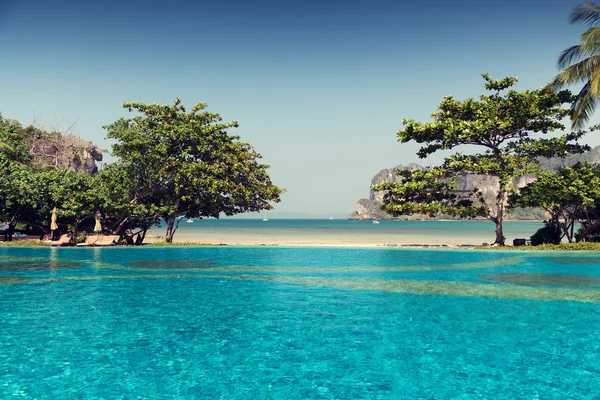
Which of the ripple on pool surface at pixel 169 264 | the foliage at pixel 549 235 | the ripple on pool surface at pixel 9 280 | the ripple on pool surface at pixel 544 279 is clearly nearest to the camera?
the ripple on pool surface at pixel 9 280

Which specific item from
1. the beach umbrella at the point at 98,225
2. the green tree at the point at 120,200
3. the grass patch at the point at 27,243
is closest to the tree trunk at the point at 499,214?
the green tree at the point at 120,200

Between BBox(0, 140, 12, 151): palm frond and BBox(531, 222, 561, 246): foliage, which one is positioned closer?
BBox(531, 222, 561, 246): foliage

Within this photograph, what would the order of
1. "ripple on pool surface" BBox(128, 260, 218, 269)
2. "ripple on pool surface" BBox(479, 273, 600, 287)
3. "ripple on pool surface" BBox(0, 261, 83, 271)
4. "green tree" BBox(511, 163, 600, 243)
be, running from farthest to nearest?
"green tree" BBox(511, 163, 600, 243) < "ripple on pool surface" BBox(128, 260, 218, 269) < "ripple on pool surface" BBox(0, 261, 83, 271) < "ripple on pool surface" BBox(479, 273, 600, 287)

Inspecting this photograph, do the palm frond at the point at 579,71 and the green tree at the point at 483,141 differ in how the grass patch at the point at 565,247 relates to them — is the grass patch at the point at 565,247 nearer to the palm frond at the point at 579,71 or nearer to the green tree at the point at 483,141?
the green tree at the point at 483,141

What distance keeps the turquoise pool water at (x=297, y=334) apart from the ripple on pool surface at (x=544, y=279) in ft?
0.24

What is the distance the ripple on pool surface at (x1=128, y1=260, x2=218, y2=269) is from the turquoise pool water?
1591 millimetres

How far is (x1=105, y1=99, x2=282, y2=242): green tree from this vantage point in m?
30.2

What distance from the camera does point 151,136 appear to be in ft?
100

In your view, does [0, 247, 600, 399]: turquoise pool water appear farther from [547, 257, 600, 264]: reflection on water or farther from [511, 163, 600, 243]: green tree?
[511, 163, 600, 243]: green tree

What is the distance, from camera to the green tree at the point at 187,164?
99.2 feet

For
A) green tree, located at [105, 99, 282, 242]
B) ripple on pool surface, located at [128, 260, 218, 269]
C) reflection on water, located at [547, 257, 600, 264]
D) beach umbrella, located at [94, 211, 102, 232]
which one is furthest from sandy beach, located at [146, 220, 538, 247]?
ripple on pool surface, located at [128, 260, 218, 269]

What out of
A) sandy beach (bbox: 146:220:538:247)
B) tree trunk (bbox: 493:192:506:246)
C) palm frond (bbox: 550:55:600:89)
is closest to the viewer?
palm frond (bbox: 550:55:600:89)

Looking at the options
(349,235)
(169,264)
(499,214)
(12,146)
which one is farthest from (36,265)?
(349,235)

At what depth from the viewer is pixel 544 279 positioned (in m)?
17.6
